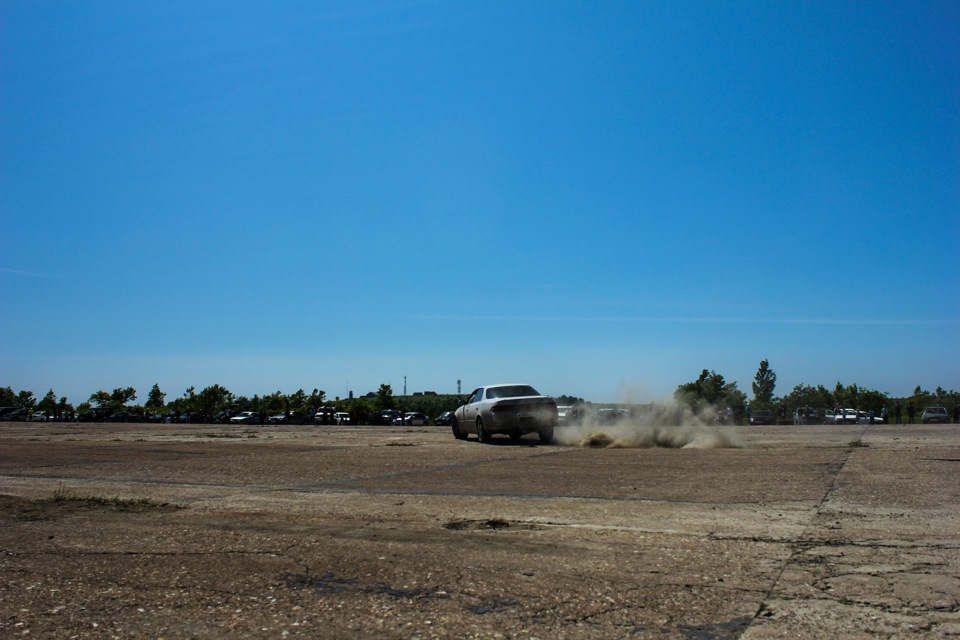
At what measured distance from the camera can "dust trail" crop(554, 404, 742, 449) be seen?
62.6ft

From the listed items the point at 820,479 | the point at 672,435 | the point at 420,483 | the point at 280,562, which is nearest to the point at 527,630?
the point at 280,562

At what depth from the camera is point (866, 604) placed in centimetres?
416

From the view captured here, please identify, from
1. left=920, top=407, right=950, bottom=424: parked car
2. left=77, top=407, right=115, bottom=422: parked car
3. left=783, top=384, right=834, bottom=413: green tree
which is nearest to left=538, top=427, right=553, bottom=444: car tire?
left=920, top=407, right=950, bottom=424: parked car

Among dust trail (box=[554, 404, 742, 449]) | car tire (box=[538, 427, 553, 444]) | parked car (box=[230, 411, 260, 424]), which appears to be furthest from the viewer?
parked car (box=[230, 411, 260, 424])

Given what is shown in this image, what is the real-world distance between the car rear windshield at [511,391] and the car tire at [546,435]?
1.15 m

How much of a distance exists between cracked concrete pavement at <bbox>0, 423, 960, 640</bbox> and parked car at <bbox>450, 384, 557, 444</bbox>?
8.67 meters

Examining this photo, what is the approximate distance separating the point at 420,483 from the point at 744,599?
664 cm

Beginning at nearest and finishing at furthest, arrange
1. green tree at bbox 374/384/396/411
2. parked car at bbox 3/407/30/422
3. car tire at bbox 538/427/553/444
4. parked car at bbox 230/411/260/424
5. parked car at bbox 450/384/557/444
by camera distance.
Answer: parked car at bbox 450/384/557/444, car tire at bbox 538/427/553/444, parked car at bbox 230/411/260/424, parked car at bbox 3/407/30/422, green tree at bbox 374/384/396/411

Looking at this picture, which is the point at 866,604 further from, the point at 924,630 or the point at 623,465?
the point at 623,465

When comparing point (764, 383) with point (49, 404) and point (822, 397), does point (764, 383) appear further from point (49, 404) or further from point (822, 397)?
point (49, 404)

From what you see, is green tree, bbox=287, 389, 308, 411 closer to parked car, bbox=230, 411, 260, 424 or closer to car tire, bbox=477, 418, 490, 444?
parked car, bbox=230, 411, 260, 424

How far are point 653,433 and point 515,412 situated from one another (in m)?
3.92

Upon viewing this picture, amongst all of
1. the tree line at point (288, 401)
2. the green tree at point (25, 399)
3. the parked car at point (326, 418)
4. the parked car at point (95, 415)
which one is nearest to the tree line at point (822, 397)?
the tree line at point (288, 401)

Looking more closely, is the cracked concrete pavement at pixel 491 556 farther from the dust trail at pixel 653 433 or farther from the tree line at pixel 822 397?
the tree line at pixel 822 397
